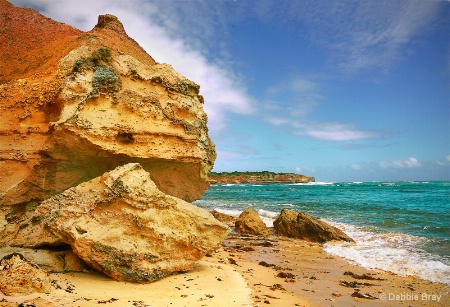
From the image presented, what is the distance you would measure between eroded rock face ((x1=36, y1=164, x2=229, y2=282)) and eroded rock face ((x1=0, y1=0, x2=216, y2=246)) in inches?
35.7

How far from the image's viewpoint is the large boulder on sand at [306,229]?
483 inches

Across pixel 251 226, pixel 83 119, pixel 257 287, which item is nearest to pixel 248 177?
pixel 251 226

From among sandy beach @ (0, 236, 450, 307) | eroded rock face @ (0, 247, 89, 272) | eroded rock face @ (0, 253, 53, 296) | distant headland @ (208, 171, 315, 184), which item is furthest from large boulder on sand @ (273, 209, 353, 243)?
distant headland @ (208, 171, 315, 184)

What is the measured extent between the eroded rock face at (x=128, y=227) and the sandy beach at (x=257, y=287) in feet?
1.00

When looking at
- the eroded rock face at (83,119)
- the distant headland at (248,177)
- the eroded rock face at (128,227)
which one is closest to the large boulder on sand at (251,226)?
the eroded rock face at (83,119)

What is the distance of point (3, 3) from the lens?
8.87 meters

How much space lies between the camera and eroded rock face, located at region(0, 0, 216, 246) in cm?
648

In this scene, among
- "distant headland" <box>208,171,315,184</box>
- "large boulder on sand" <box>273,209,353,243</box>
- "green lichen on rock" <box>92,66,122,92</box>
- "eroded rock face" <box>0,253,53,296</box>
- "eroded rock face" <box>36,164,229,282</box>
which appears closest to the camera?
"eroded rock face" <box>0,253,53,296</box>

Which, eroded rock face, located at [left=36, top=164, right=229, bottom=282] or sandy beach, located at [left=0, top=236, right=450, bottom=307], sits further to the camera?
eroded rock face, located at [left=36, top=164, right=229, bottom=282]

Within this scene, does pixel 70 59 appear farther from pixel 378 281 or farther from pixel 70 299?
pixel 378 281

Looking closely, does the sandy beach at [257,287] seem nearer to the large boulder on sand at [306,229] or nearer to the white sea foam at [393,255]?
the white sea foam at [393,255]

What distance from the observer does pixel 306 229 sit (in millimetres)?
12852

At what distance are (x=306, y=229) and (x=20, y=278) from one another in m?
10.5

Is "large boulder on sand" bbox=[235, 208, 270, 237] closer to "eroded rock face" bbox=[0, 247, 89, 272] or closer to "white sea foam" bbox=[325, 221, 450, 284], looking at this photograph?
"white sea foam" bbox=[325, 221, 450, 284]
